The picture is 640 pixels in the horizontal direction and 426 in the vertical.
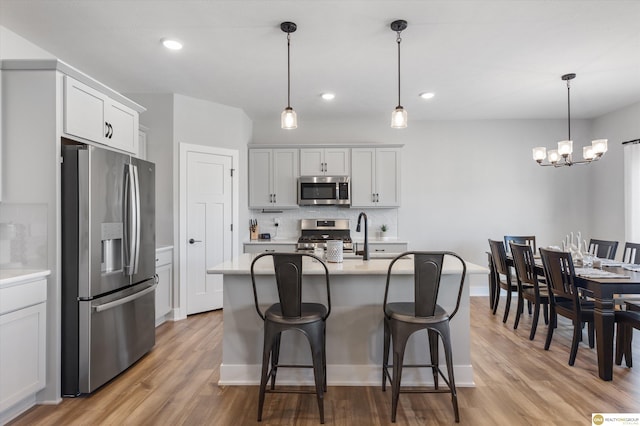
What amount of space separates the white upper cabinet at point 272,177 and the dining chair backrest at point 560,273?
316cm

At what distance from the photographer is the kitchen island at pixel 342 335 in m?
2.52

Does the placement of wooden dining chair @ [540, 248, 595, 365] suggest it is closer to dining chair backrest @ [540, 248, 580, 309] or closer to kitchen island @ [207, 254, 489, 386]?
dining chair backrest @ [540, 248, 580, 309]

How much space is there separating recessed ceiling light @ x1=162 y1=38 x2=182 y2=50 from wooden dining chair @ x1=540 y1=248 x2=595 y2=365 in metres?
3.57

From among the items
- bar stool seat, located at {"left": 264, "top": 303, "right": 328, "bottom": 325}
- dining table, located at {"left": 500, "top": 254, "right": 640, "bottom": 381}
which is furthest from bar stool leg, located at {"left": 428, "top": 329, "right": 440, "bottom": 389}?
dining table, located at {"left": 500, "top": 254, "right": 640, "bottom": 381}

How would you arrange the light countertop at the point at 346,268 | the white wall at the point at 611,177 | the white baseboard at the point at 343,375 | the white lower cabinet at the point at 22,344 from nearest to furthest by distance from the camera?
1. the white lower cabinet at the point at 22,344
2. the light countertop at the point at 346,268
3. the white baseboard at the point at 343,375
4. the white wall at the point at 611,177

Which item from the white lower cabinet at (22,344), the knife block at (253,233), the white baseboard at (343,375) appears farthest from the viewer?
the knife block at (253,233)

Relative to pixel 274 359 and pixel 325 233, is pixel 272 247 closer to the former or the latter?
pixel 325 233

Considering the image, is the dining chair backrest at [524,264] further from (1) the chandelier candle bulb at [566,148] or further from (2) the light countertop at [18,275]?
(2) the light countertop at [18,275]

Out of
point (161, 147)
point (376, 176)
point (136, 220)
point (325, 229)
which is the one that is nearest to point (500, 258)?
point (376, 176)

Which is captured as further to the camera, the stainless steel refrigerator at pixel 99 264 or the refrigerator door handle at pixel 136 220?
the refrigerator door handle at pixel 136 220

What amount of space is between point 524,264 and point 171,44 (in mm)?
3869

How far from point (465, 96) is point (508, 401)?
3378 millimetres

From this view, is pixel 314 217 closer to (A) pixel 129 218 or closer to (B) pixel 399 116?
(B) pixel 399 116

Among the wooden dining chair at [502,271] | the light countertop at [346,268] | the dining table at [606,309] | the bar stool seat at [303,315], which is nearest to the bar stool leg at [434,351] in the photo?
the light countertop at [346,268]
